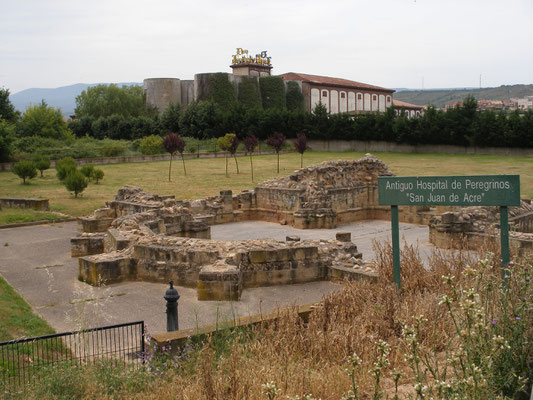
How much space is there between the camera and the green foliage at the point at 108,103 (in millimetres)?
77312

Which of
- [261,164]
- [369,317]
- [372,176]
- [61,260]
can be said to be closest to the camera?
[369,317]

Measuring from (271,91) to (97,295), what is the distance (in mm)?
63236

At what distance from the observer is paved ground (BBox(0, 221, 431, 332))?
9195 millimetres

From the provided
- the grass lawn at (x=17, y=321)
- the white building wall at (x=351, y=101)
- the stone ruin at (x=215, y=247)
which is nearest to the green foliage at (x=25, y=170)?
the stone ruin at (x=215, y=247)

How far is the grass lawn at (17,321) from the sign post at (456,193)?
5.56 meters

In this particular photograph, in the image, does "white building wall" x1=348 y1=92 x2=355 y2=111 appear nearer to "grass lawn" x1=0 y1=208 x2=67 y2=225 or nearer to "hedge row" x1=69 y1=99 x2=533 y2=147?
"hedge row" x1=69 y1=99 x2=533 y2=147

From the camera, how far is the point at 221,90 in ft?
221

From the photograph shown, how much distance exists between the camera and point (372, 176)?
76.5ft

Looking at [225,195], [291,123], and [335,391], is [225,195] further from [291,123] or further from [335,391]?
[291,123]

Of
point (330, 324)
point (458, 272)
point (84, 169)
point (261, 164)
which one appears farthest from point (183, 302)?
point (261, 164)

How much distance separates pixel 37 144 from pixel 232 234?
37.0 metres

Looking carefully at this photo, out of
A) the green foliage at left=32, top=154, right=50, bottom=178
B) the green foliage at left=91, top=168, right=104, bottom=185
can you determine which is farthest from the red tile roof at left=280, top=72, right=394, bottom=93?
the green foliage at left=91, top=168, right=104, bottom=185

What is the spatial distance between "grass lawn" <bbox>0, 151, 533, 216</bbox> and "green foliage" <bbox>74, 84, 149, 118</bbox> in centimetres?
3253

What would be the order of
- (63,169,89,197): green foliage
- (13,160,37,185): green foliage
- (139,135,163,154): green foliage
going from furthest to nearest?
1. (139,135,163,154): green foliage
2. (13,160,37,185): green foliage
3. (63,169,89,197): green foliage
